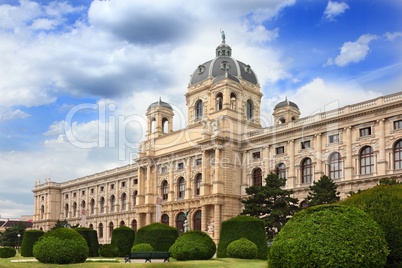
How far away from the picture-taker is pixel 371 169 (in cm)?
4731

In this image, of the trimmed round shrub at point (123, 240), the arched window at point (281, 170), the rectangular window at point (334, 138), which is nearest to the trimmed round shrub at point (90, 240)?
the trimmed round shrub at point (123, 240)

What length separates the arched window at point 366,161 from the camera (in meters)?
47.4

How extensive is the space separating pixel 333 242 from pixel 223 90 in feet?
158

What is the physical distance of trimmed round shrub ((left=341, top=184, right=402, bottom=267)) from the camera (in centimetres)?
1853

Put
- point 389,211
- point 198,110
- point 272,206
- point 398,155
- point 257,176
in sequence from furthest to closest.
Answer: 1. point 198,110
2. point 257,176
3. point 398,155
4. point 272,206
5. point 389,211

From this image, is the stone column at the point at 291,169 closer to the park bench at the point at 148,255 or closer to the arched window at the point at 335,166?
the arched window at the point at 335,166

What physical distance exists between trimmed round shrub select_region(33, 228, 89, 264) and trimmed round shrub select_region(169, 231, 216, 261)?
5.81m

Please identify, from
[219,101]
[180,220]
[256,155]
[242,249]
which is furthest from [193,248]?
[219,101]

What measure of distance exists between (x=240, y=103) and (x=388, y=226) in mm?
48473

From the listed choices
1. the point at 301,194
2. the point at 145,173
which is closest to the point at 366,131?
the point at 301,194

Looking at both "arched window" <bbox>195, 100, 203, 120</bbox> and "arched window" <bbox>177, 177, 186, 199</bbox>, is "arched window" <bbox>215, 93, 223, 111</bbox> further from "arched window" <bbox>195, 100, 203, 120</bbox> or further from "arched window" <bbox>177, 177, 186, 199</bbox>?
"arched window" <bbox>177, 177, 186, 199</bbox>

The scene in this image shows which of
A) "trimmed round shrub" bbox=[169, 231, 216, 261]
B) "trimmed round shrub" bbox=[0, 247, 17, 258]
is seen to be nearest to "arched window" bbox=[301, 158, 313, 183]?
"trimmed round shrub" bbox=[169, 231, 216, 261]

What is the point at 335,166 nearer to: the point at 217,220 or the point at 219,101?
the point at 217,220

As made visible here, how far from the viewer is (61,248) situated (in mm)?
28688
